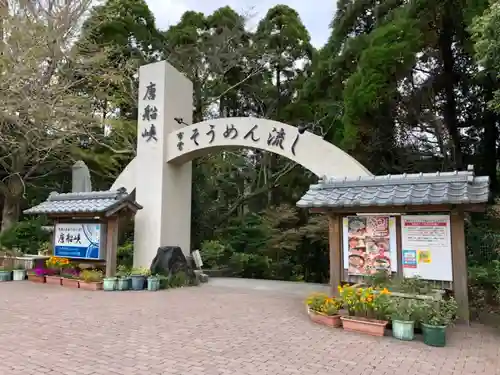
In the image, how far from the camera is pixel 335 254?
24.2 ft

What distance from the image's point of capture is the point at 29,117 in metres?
10.6

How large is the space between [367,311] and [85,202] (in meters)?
7.87

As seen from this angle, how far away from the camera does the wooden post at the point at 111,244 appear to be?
32.6 ft

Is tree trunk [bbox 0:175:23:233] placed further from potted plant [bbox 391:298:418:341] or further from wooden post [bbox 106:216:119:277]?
potted plant [bbox 391:298:418:341]

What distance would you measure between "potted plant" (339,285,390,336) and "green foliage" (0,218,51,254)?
12.0 metres

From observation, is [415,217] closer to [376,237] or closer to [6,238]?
[376,237]

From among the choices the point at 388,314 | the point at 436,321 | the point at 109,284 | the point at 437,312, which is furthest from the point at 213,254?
the point at 436,321

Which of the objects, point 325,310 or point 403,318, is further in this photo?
point 325,310

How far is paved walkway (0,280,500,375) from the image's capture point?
4.12 metres

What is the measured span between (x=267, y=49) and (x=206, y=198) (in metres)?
8.43

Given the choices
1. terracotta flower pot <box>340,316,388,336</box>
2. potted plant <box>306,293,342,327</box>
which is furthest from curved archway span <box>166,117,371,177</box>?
terracotta flower pot <box>340,316,388,336</box>

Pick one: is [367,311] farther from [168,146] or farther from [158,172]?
[168,146]

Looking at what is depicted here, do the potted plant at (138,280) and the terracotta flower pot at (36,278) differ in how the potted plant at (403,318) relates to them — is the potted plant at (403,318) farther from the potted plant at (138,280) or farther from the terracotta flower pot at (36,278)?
the terracotta flower pot at (36,278)

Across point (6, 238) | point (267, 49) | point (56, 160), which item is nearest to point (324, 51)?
point (267, 49)
